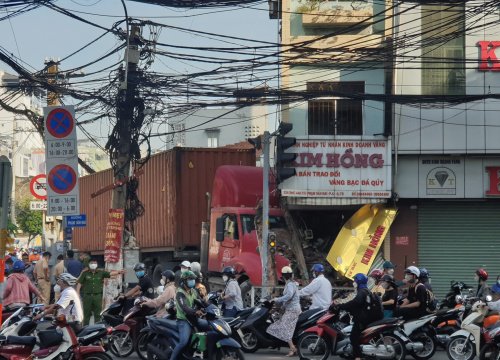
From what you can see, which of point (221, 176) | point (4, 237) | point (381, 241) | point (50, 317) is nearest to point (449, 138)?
A: point (381, 241)

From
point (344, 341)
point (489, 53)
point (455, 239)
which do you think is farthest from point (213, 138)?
point (344, 341)

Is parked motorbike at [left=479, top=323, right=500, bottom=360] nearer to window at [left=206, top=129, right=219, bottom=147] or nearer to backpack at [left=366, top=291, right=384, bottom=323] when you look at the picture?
backpack at [left=366, top=291, right=384, bottom=323]

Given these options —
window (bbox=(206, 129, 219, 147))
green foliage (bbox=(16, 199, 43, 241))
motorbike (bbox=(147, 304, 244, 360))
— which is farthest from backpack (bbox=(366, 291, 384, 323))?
green foliage (bbox=(16, 199, 43, 241))

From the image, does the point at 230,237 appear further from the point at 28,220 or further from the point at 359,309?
the point at 28,220

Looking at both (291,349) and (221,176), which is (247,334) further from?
(221,176)

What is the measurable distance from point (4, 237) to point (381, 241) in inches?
603

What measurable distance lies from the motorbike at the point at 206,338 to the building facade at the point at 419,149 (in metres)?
11.2

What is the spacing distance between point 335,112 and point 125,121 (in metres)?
6.62

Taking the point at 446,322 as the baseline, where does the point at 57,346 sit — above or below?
above

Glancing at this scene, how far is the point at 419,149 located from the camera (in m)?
25.4

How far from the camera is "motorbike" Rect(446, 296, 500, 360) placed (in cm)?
1491

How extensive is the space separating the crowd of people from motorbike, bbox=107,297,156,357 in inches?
7.2

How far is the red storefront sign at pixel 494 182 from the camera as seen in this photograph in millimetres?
25219

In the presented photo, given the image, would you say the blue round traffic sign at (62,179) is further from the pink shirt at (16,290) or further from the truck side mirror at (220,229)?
the truck side mirror at (220,229)
